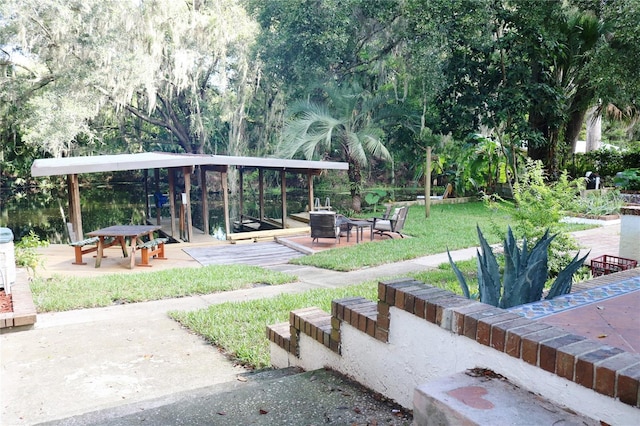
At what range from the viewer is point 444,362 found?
81.3 inches

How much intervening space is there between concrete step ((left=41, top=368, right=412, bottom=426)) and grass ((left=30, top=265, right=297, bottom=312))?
13.4 ft

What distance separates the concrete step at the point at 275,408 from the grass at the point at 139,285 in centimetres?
408

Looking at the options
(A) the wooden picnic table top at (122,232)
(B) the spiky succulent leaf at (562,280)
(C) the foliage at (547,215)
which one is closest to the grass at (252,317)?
(C) the foliage at (547,215)

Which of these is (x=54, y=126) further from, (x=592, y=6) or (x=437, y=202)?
(x=592, y=6)

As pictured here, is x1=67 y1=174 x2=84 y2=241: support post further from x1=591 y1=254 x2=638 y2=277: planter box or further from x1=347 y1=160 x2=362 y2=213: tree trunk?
x1=591 y1=254 x2=638 y2=277: planter box

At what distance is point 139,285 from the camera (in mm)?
7324

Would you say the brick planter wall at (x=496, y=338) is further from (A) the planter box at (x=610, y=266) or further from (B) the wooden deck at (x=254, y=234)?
(B) the wooden deck at (x=254, y=234)

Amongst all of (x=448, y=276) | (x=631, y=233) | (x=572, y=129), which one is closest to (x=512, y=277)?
(x=631, y=233)

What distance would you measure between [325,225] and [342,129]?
629cm

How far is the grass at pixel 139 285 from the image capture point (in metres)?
6.35

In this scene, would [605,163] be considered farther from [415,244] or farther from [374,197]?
[415,244]

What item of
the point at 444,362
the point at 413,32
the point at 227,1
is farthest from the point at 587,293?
the point at 227,1

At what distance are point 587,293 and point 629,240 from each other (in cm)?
314

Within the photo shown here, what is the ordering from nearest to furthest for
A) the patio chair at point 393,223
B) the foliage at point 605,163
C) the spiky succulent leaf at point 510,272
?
the spiky succulent leaf at point 510,272 < the patio chair at point 393,223 < the foliage at point 605,163
